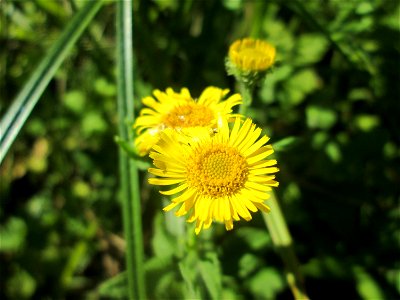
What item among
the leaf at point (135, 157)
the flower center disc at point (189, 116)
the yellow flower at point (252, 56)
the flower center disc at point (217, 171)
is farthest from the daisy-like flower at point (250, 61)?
the leaf at point (135, 157)

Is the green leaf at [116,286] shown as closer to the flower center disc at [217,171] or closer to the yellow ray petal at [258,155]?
the flower center disc at [217,171]

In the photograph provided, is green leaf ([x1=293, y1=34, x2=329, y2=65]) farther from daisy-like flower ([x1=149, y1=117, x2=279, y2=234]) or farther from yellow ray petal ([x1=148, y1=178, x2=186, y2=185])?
yellow ray petal ([x1=148, y1=178, x2=186, y2=185])

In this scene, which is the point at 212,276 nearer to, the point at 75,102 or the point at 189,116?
the point at 189,116

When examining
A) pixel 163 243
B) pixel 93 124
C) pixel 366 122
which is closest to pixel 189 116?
pixel 163 243

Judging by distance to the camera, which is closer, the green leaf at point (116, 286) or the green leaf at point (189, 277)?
the green leaf at point (189, 277)

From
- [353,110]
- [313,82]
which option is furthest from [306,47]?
[353,110]

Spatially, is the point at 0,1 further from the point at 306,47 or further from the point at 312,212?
the point at 312,212

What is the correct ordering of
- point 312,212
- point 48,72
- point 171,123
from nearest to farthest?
1. point 171,123
2. point 48,72
3. point 312,212
